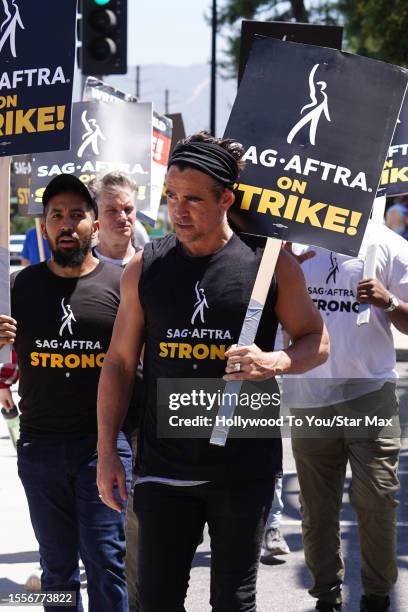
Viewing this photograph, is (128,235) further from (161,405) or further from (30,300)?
(161,405)

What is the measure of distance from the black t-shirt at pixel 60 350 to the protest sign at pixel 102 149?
6.97 ft

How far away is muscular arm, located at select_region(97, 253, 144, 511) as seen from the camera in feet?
12.1

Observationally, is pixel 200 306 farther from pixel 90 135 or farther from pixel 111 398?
pixel 90 135

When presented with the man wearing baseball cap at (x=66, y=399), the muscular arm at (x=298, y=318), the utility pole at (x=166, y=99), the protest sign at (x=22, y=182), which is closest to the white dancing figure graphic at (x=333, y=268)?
the man wearing baseball cap at (x=66, y=399)

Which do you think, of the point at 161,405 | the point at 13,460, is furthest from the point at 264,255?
the point at 13,460

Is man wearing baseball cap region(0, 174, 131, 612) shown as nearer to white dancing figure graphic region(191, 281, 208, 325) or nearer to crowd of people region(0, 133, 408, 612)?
crowd of people region(0, 133, 408, 612)

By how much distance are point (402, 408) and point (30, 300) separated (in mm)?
6595

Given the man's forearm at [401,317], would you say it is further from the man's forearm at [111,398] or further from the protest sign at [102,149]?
the protest sign at [102,149]

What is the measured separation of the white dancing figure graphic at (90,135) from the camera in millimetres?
6448

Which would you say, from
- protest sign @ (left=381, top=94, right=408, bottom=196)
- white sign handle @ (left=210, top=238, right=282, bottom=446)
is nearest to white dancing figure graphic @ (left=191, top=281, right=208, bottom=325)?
white sign handle @ (left=210, top=238, right=282, bottom=446)

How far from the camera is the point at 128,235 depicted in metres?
5.49

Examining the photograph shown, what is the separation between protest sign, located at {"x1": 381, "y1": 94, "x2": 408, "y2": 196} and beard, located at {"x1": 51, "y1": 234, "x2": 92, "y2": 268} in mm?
1675

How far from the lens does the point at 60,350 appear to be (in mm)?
4285

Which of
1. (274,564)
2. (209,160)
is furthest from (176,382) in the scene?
(274,564)
